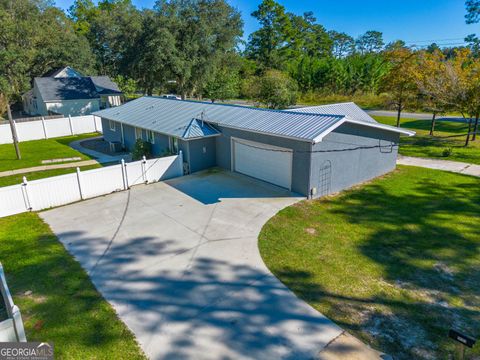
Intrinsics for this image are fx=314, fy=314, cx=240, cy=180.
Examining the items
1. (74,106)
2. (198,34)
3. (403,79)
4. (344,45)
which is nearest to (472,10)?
(403,79)

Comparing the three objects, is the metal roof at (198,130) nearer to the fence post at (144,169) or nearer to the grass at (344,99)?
the fence post at (144,169)

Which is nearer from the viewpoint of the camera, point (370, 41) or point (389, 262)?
point (389, 262)

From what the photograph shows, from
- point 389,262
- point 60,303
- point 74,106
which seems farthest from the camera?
point 74,106

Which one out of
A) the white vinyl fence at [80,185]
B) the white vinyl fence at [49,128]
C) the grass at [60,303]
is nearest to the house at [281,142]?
the white vinyl fence at [80,185]

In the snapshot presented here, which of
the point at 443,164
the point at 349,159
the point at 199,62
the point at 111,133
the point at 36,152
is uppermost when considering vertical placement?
the point at 199,62

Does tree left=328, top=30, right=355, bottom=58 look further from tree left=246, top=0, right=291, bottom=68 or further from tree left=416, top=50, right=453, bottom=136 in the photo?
tree left=416, top=50, right=453, bottom=136

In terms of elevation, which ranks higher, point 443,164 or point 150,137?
point 150,137

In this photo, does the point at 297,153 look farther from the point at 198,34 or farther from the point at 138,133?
the point at 198,34

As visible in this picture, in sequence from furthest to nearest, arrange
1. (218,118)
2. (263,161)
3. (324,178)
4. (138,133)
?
(138,133)
(218,118)
(263,161)
(324,178)
